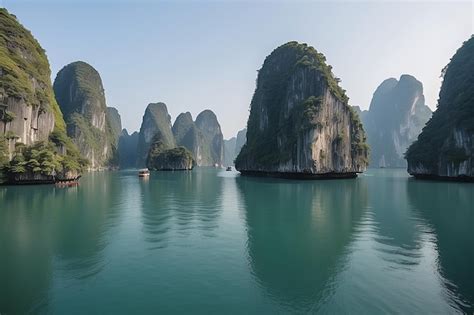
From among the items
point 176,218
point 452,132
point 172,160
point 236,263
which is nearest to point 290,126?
point 452,132

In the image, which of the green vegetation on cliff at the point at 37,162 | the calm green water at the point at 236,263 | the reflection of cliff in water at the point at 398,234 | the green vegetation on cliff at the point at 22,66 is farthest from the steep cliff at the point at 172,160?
the reflection of cliff in water at the point at 398,234

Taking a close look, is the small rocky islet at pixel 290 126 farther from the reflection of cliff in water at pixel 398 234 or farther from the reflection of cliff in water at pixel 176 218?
the reflection of cliff in water at pixel 398 234

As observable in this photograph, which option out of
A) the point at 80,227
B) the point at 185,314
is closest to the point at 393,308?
the point at 185,314

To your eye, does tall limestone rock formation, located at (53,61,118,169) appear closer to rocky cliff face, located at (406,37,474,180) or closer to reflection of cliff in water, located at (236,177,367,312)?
rocky cliff face, located at (406,37,474,180)

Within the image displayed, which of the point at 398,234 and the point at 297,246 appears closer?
the point at 297,246

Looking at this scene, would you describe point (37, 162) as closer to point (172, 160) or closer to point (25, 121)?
point (25, 121)

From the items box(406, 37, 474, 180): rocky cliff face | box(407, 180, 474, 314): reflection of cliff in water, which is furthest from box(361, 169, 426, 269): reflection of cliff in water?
box(406, 37, 474, 180): rocky cliff face
